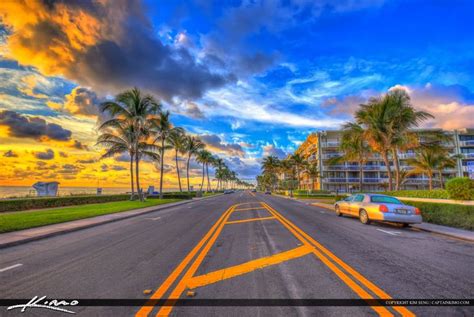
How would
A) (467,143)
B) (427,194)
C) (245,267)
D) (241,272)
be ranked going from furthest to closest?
(467,143)
(427,194)
(245,267)
(241,272)

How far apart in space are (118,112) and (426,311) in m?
30.3

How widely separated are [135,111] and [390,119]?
2632 cm

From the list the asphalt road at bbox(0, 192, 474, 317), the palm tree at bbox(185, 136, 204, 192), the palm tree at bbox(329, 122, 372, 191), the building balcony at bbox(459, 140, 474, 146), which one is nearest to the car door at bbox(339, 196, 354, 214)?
the asphalt road at bbox(0, 192, 474, 317)

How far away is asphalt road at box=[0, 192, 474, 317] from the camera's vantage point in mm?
3215

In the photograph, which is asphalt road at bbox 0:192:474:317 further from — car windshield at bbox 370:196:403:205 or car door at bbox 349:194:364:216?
car door at bbox 349:194:364:216

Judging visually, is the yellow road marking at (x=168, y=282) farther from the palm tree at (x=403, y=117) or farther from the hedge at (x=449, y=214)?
the palm tree at (x=403, y=117)

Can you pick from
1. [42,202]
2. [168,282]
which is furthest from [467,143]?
[42,202]

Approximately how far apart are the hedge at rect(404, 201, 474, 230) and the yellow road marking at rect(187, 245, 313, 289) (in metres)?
8.23

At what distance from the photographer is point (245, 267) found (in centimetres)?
483

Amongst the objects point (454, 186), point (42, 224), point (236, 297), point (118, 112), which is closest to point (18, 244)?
point (42, 224)

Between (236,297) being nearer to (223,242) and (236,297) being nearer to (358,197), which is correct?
(223,242)

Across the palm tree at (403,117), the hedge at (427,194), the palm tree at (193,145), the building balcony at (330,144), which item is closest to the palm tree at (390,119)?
the palm tree at (403,117)

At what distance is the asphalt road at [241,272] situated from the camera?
10.5 ft

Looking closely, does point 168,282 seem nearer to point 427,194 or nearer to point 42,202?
point 427,194
